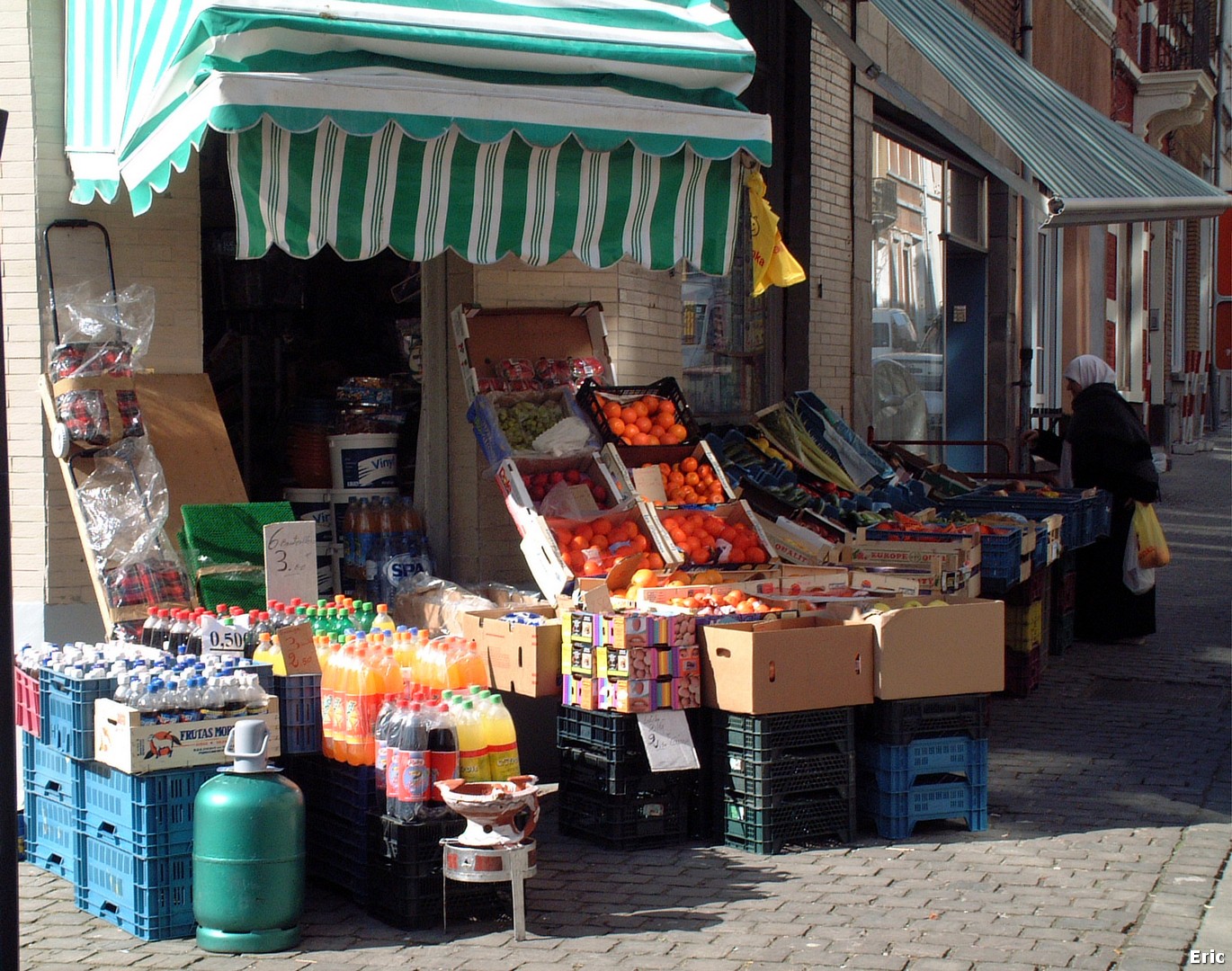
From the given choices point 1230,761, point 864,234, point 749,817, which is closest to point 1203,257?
point 864,234

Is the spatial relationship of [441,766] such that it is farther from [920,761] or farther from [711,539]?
[711,539]

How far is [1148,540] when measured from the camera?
10.4 m

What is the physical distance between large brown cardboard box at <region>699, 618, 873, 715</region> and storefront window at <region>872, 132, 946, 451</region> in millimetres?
7812

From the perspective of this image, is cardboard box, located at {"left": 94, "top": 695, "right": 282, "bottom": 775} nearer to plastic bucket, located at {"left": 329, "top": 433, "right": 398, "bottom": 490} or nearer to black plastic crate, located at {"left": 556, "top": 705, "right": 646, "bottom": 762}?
black plastic crate, located at {"left": 556, "top": 705, "right": 646, "bottom": 762}

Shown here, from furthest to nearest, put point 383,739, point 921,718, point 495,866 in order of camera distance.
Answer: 1. point 921,718
2. point 383,739
3. point 495,866

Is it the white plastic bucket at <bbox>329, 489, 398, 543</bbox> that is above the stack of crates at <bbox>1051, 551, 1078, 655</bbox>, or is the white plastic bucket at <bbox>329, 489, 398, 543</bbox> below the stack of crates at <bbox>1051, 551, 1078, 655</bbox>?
above

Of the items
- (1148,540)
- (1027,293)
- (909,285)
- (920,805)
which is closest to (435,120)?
(920,805)

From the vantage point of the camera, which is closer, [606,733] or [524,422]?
[606,733]

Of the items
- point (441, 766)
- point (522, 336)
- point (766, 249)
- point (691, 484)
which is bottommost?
point (441, 766)

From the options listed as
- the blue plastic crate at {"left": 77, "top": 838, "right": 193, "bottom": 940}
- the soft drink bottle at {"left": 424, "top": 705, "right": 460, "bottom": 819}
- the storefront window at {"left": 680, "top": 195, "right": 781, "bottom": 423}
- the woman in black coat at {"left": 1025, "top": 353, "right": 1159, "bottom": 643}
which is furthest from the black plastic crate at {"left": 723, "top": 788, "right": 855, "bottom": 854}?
the woman in black coat at {"left": 1025, "top": 353, "right": 1159, "bottom": 643}

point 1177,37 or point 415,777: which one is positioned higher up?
point 1177,37

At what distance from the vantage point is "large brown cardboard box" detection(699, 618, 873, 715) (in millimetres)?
5824

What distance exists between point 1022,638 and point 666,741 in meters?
4.04

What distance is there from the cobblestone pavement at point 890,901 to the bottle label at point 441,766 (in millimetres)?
524
